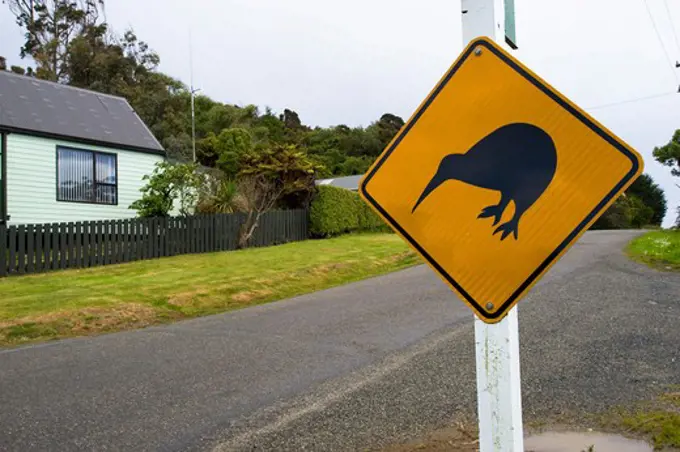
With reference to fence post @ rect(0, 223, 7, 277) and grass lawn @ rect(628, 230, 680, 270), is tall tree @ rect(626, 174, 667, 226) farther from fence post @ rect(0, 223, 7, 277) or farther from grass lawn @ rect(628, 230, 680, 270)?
fence post @ rect(0, 223, 7, 277)

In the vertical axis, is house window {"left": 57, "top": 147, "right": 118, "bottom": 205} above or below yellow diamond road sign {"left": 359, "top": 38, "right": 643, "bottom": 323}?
above

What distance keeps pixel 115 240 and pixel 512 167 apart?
15469 mm

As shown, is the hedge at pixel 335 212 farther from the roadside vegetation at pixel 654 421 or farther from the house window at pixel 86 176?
the roadside vegetation at pixel 654 421

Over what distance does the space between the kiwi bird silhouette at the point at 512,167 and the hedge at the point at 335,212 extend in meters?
20.7

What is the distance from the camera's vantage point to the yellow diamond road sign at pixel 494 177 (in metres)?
2.06

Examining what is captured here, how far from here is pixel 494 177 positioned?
218 cm

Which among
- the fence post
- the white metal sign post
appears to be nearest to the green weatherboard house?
the fence post

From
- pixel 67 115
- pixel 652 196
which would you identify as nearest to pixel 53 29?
pixel 67 115

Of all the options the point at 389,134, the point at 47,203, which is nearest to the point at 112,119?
the point at 47,203

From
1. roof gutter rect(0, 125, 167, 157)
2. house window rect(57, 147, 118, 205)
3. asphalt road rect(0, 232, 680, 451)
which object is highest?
roof gutter rect(0, 125, 167, 157)

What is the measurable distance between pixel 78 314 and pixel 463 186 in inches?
332

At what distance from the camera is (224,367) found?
249 inches

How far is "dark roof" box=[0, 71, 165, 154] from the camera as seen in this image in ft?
60.2

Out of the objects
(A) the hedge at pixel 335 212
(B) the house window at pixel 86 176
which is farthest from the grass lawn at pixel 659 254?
(B) the house window at pixel 86 176
